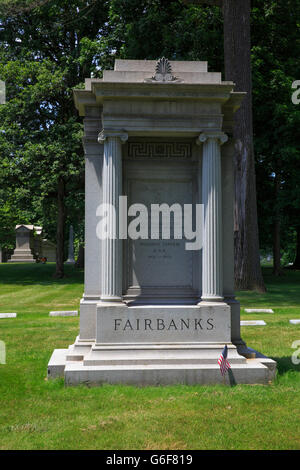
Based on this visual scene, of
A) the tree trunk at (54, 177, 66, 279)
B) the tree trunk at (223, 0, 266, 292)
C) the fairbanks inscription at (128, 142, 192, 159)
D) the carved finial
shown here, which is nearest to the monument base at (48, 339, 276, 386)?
the fairbanks inscription at (128, 142, 192, 159)

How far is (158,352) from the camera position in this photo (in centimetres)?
773

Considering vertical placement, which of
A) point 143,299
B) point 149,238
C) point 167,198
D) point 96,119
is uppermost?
point 96,119

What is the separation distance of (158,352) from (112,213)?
238 centimetres

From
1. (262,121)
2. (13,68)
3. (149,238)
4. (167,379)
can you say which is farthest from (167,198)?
(13,68)

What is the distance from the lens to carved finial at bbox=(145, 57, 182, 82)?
8016 mm

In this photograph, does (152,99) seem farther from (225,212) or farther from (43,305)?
(43,305)

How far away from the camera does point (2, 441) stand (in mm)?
5160

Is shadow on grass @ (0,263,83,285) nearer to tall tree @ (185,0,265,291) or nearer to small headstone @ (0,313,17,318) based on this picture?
tall tree @ (185,0,265,291)

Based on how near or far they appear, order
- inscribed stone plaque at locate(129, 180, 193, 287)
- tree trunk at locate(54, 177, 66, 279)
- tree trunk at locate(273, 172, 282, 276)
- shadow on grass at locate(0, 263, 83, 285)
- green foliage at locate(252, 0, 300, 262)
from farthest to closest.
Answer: tree trunk at locate(54, 177, 66, 279) < shadow on grass at locate(0, 263, 83, 285) < tree trunk at locate(273, 172, 282, 276) < green foliage at locate(252, 0, 300, 262) < inscribed stone plaque at locate(129, 180, 193, 287)

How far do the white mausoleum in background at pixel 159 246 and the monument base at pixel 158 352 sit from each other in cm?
2

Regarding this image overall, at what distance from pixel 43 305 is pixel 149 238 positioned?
10614 millimetres

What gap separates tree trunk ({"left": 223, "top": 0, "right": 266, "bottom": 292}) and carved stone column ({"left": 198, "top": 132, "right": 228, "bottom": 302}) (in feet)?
37.3

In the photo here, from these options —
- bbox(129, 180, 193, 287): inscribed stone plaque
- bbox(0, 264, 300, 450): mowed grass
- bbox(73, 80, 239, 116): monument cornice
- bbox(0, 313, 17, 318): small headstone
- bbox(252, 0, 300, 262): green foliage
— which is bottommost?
bbox(0, 264, 300, 450): mowed grass
